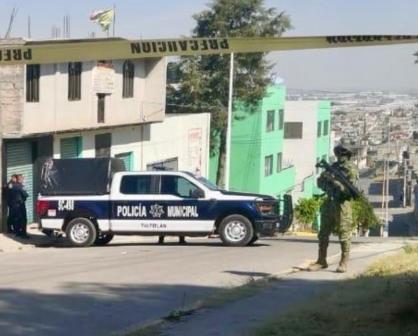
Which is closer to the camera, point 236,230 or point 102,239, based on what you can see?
point 236,230

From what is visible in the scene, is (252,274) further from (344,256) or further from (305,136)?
(305,136)

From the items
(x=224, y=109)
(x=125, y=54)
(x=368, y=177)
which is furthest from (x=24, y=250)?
(x=368, y=177)

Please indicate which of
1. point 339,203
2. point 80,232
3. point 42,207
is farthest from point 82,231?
point 339,203

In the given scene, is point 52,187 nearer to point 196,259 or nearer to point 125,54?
point 196,259

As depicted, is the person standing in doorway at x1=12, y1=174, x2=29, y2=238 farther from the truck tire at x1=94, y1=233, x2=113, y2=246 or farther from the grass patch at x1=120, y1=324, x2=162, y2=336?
the grass patch at x1=120, y1=324, x2=162, y2=336

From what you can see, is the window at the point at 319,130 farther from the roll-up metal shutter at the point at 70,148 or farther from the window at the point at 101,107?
the roll-up metal shutter at the point at 70,148

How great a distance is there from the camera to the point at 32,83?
87.1 ft

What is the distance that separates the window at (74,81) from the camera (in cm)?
2952

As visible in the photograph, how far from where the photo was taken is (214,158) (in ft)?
174

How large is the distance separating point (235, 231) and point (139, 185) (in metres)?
2.53

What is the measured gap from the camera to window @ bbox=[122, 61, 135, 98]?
113ft

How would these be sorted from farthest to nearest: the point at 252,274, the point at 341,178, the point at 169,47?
the point at 252,274 → the point at 341,178 → the point at 169,47

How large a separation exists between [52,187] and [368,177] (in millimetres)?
73970

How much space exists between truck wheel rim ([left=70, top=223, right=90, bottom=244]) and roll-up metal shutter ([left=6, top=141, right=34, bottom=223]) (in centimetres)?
516
